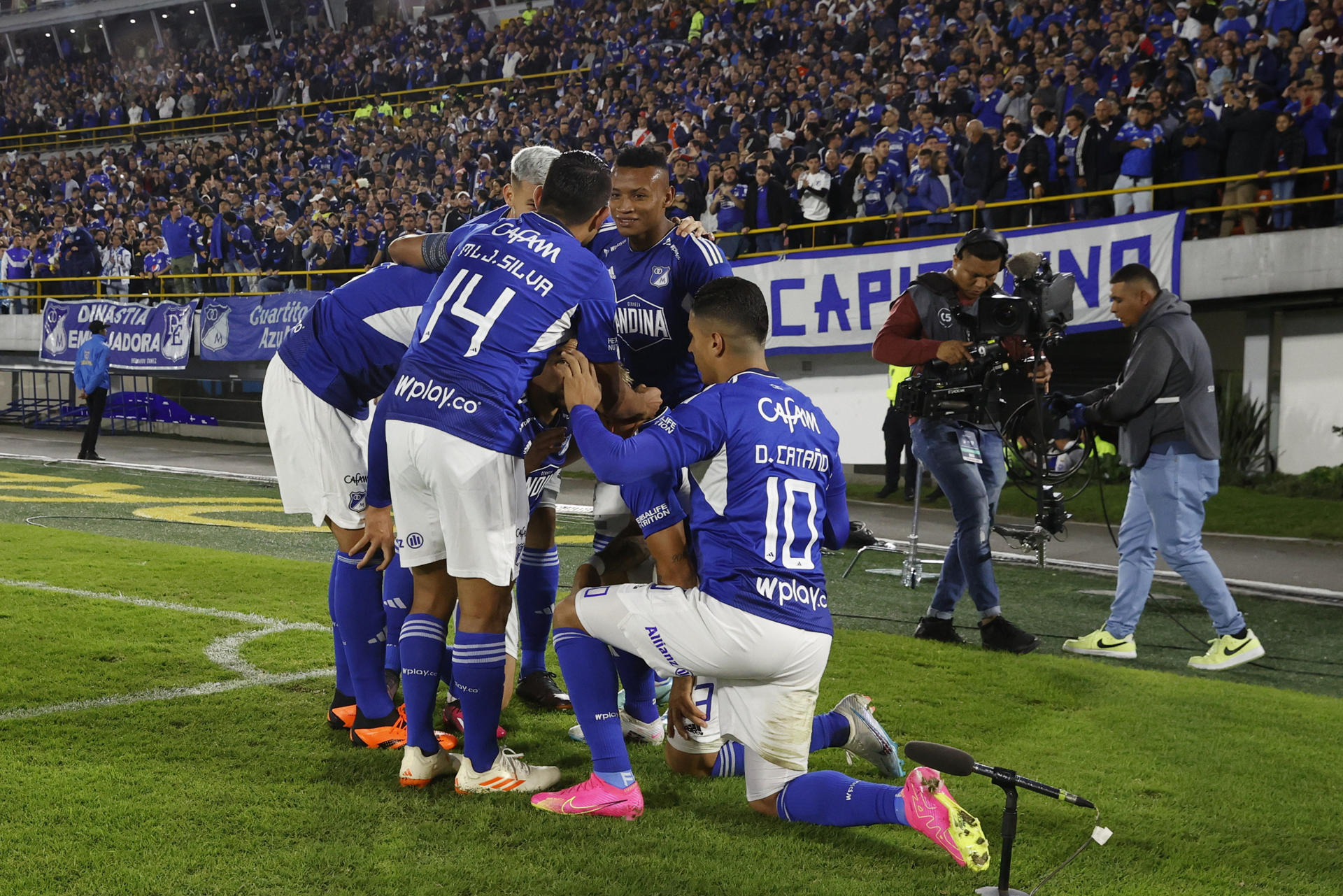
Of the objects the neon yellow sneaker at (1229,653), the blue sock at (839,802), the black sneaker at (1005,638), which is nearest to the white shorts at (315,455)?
the blue sock at (839,802)

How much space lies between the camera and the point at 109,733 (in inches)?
159

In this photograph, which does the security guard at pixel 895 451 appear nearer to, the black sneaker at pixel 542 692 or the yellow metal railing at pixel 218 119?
the black sneaker at pixel 542 692

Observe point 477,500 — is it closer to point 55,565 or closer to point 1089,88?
point 55,565

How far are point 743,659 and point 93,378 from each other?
1547cm

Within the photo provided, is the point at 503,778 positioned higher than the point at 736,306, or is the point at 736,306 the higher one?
the point at 736,306

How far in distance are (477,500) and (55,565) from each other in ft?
16.8

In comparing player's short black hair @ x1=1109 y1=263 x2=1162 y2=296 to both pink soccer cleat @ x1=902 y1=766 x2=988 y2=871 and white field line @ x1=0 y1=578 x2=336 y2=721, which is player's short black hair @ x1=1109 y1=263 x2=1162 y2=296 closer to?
pink soccer cleat @ x1=902 y1=766 x2=988 y2=871

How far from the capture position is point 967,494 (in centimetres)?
595

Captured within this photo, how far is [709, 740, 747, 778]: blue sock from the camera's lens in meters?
3.89

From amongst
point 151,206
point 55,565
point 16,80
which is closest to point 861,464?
point 55,565

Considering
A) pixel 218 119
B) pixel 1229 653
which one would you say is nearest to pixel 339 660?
pixel 1229 653

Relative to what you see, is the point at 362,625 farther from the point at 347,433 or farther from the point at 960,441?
the point at 960,441

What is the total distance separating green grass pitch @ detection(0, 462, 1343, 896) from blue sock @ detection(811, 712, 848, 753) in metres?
0.23

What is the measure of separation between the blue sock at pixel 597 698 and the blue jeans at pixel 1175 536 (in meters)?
3.48
